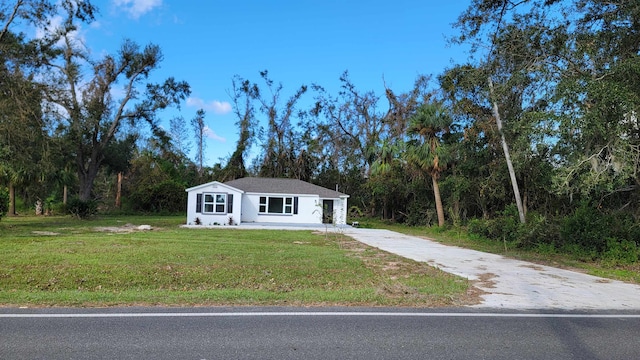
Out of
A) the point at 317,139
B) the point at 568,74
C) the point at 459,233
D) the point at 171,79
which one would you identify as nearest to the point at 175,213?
the point at 171,79

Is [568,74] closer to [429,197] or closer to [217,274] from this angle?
[217,274]

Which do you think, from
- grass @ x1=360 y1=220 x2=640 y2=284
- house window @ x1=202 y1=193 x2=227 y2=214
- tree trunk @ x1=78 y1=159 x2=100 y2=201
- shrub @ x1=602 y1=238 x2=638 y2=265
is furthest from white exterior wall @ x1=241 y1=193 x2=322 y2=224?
shrub @ x1=602 y1=238 x2=638 y2=265

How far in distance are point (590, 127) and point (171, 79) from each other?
3245cm

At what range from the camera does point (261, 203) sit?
1100 inches

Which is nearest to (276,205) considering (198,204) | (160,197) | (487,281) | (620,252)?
(198,204)

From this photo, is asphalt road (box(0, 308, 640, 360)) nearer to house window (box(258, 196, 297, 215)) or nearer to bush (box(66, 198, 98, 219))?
house window (box(258, 196, 297, 215))

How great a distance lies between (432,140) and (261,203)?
11.9 m

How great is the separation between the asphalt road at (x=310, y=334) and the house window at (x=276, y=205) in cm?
2212

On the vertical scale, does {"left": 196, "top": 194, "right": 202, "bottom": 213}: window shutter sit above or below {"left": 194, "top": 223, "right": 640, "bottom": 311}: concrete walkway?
above

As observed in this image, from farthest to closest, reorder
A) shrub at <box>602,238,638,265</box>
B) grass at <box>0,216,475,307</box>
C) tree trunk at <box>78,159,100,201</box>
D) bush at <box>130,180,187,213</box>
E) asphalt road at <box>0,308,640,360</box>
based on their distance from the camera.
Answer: bush at <box>130,180,187,213</box> → tree trunk at <box>78,159,100,201</box> → shrub at <box>602,238,638,265</box> → grass at <box>0,216,475,307</box> → asphalt road at <box>0,308,640,360</box>

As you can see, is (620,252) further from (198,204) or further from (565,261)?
(198,204)

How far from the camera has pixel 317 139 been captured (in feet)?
144

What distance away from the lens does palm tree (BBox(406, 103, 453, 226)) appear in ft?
81.5

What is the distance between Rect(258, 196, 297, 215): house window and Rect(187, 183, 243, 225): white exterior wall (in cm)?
295
